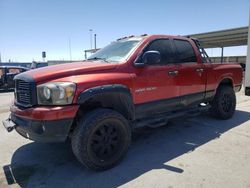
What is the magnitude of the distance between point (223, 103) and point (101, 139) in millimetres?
3931

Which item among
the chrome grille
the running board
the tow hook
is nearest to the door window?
the running board

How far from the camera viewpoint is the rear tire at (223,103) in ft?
20.6

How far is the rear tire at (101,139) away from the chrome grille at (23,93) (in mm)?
768

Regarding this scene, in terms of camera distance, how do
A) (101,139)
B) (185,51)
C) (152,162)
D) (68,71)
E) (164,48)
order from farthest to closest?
1. (185,51)
2. (164,48)
3. (152,162)
4. (101,139)
5. (68,71)

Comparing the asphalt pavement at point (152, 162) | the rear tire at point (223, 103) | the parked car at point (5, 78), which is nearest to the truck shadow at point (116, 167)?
the asphalt pavement at point (152, 162)

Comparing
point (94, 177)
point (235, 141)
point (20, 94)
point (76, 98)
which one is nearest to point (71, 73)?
point (76, 98)

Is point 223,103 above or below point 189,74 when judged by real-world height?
below

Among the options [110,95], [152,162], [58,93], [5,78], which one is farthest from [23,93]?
[5,78]

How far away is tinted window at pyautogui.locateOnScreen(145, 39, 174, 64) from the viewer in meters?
4.68

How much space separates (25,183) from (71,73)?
1.59 m

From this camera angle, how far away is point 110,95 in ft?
12.6

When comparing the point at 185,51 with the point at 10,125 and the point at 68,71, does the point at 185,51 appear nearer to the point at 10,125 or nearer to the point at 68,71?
the point at 68,71

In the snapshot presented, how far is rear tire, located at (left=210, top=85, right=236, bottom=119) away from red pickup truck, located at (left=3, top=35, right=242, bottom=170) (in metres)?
0.90

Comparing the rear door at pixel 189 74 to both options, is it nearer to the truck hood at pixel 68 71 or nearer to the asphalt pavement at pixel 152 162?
the asphalt pavement at pixel 152 162
